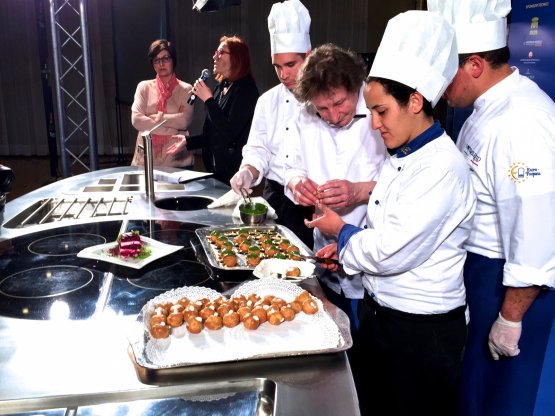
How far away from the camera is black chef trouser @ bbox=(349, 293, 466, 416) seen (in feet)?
4.28

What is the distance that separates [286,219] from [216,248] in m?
0.81

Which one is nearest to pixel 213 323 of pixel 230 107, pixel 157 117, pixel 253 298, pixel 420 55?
pixel 253 298

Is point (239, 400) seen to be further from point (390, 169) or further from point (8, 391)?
point (390, 169)

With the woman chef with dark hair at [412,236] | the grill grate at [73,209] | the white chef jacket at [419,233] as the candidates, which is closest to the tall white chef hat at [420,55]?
the woman chef with dark hair at [412,236]

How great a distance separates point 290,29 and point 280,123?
18.7 inches

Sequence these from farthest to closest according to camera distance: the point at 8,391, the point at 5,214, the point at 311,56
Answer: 1. the point at 5,214
2. the point at 311,56
3. the point at 8,391

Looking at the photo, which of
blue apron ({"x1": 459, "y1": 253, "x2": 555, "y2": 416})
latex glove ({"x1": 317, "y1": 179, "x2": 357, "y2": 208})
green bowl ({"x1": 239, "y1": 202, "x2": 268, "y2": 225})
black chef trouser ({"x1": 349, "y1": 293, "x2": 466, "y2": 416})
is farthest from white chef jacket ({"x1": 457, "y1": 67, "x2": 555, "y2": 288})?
green bowl ({"x1": 239, "y1": 202, "x2": 268, "y2": 225})

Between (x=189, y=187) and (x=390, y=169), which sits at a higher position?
(x=390, y=169)

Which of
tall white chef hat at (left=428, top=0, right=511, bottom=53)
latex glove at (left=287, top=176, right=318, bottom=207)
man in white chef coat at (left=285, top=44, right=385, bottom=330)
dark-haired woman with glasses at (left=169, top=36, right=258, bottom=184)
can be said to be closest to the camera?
tall white chef hat at (left=428, top=0, right=511, bottom=53)

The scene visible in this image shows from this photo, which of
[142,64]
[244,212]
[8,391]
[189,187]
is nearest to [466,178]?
[244,212]

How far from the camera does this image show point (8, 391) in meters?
0.85

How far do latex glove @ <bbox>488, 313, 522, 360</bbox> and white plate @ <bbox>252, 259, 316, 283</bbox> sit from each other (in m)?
0.57

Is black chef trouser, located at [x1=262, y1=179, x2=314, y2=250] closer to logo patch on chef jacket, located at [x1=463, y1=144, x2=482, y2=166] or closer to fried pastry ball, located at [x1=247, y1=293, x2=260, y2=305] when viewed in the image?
logo patch on chef jacket, located at [x1=463, y1=144, x2=482, y2=166]

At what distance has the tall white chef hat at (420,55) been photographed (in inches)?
46.4
